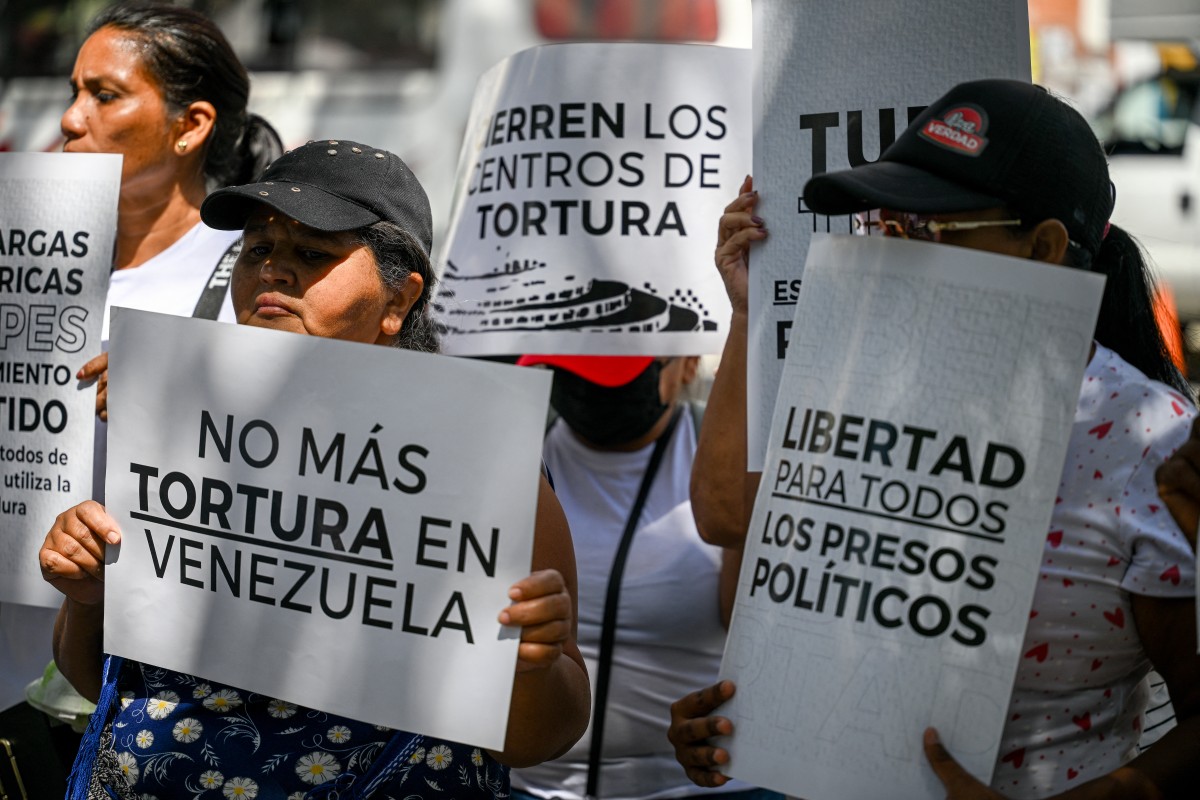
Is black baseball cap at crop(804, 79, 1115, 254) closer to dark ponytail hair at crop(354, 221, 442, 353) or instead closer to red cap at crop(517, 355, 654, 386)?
dark ponytail hair at crop(354, 221, 442, 353)

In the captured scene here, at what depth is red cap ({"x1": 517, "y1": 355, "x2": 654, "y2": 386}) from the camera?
316 centimetres

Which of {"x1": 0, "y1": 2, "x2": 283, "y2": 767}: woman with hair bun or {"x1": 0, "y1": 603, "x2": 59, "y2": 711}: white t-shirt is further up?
{"x1": 0, "y1": 2, "x2": 283, "y2": 767}: woman with hair bun

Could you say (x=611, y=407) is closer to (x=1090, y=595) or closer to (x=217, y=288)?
(x=217, y=288)

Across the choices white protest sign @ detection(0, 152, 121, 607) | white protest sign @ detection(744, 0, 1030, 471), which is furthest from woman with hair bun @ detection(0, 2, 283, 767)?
white protest sign @ detection(744, 0, 1030, 471)

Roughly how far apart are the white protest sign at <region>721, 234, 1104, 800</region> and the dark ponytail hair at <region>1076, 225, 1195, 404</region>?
1.47ft

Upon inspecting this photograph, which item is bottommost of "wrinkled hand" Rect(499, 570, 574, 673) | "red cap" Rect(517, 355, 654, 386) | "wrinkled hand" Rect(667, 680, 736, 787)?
"wrinkled hand" Rect(667, 680, 736, 787)

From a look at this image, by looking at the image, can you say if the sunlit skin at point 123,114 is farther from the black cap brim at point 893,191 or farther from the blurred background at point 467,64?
the blurred background at point 467,64

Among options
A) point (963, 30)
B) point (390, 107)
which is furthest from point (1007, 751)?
point (390, 107)

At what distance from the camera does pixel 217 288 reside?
2705mm

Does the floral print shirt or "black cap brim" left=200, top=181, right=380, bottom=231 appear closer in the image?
the floral print shirt

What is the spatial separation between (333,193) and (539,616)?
0.80 metres

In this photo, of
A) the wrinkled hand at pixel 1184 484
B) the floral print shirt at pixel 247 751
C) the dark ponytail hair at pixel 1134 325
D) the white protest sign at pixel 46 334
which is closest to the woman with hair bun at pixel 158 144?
the white protest sign at pixel 46 334

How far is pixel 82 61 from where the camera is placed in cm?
296

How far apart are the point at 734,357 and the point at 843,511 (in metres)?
0.73
